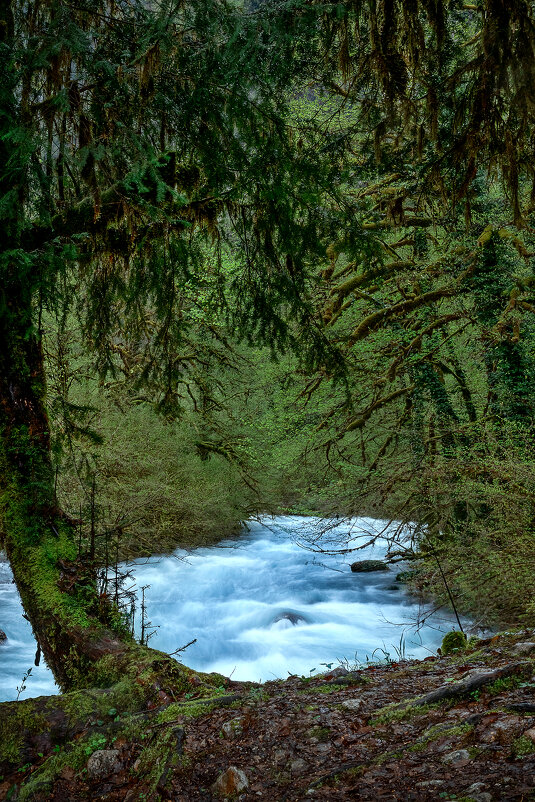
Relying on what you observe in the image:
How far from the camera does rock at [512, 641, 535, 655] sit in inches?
137

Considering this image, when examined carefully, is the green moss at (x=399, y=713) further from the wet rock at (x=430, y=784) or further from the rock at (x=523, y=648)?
the rock at (x=523, y=648)

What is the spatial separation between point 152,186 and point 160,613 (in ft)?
26.2

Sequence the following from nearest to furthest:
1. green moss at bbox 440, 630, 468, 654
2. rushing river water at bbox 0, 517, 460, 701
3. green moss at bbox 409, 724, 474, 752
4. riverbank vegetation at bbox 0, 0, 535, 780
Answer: green moss at bbox 409, 724, 474, 752 → riverbank vegetation at bbox 0, 0, 535, 780 → green moss at bbox 440, 630, 468, 654 → rushing river water at bbox 0, 517, 460, 701

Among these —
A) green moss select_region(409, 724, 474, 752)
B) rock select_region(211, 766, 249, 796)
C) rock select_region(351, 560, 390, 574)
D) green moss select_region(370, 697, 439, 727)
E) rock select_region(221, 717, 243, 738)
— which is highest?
green moss select_region(409, 724, 474, 752)

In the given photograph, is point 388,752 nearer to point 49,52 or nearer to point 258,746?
point 258,746

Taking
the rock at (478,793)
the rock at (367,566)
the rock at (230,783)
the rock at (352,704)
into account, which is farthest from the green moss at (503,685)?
the rock at (367,566)

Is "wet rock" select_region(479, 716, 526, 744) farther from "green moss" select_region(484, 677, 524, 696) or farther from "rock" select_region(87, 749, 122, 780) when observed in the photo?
"rock" select_region(87, 749, 122, 780)

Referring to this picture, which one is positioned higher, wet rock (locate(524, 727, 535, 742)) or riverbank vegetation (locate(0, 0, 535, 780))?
riverbank vegetation (locate(0, 0, 535, 780))

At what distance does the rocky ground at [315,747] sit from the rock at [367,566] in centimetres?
826

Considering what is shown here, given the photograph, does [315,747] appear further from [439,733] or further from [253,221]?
[253,221]

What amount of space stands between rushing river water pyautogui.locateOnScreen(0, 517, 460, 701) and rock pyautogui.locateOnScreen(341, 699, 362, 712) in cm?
312

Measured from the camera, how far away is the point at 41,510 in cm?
419

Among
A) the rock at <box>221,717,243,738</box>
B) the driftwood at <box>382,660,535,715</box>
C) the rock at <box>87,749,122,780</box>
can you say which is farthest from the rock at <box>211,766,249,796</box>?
the driftwood at <box>382,660,535,715</box>

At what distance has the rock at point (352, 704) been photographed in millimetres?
3080
